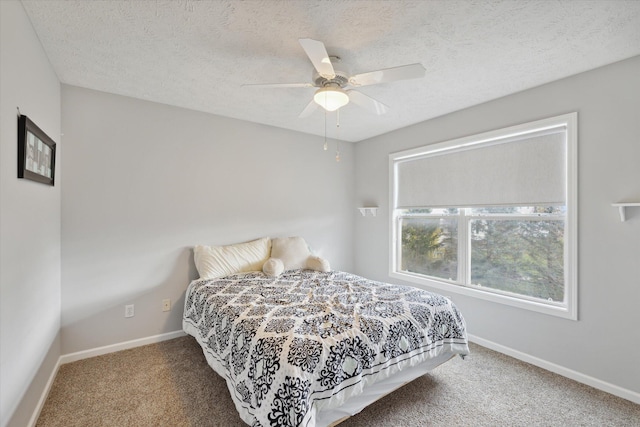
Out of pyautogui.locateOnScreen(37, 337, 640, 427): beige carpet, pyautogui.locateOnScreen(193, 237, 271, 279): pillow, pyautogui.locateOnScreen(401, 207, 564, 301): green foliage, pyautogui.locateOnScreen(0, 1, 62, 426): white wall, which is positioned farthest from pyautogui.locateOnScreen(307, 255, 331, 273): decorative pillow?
pyautogui.locateOnScreen(0, 1, 62, 426): white wall

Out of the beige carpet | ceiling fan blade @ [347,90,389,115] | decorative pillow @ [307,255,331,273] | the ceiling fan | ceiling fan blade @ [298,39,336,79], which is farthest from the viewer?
decorative pillow @ [307,255,331,273]

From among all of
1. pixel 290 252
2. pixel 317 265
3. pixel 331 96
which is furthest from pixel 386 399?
pixel 331 96

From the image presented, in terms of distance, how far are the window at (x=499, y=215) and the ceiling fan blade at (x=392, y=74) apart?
1502 mm

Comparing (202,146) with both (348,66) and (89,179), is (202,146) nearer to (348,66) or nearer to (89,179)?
(89,179)

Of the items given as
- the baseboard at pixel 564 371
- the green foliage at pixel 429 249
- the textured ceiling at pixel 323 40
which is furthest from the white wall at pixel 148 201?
the baseboard at pixel 564 371

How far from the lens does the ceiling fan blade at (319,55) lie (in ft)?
4.91

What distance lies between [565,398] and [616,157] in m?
1.79

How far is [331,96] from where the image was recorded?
201 cm

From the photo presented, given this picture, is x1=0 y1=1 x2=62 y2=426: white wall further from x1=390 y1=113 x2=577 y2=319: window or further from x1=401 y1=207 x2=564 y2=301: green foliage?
x1=401 y1=207 x2=564 y2=301: green foliage

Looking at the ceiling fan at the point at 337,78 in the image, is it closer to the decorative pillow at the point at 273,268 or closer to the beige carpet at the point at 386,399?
the decorative pillow at the point at 273,268

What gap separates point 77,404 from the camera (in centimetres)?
194

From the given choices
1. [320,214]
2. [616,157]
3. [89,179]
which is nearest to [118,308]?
[89,179]

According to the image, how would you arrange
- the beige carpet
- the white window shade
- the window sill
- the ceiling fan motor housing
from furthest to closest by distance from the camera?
the white window shade
the window sill
the ceiling fan motor housing
the beige carpet

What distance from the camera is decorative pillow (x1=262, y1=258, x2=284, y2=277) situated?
9.76 ft
